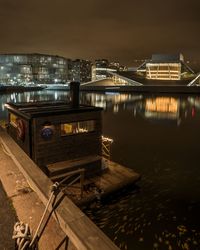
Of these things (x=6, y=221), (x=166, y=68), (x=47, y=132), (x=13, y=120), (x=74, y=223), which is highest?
(x=166, y=68)

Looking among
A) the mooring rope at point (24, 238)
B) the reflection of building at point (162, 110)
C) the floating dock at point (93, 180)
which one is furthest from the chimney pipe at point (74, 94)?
the reflection of building at point (162, 110)

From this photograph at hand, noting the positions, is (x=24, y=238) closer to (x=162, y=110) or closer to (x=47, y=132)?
(x=47, y=132)

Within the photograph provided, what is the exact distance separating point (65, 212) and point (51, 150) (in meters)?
10.1

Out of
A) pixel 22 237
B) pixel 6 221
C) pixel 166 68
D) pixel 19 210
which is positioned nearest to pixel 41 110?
pixel 19 210

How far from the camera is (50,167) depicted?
Result: 1590 cm

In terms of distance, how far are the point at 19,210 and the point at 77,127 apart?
416 inches

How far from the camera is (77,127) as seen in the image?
17.5 meters

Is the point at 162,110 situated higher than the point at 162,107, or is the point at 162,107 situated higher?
the point at 162,107

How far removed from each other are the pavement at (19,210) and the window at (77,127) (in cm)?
704

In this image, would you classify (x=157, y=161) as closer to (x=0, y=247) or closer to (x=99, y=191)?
(x=99, y=191)

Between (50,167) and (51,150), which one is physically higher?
(51,150)

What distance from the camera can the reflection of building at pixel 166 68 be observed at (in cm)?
17150

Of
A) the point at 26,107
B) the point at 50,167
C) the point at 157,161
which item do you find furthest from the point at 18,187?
the point at 157,161

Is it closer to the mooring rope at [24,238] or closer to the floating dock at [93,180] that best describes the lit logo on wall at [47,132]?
the floating dock at [93,180]
